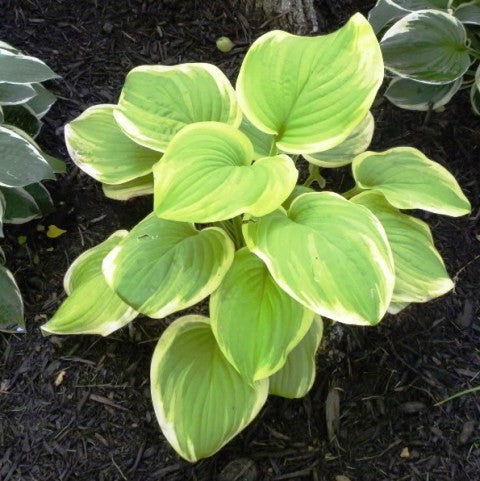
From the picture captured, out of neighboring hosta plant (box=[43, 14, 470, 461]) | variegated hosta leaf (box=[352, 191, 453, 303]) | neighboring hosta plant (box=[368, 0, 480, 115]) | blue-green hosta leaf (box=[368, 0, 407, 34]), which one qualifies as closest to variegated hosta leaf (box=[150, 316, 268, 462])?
neighboring hosta plant (box=[43, 14, 470, 461])

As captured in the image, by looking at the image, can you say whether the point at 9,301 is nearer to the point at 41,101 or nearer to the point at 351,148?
the point at 41,101

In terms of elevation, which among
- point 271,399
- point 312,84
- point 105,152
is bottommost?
point 271,399

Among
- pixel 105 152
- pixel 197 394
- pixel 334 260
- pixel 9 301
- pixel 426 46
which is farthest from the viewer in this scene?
pixel 426 46

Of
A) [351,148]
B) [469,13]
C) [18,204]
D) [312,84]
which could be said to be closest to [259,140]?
[351,148]

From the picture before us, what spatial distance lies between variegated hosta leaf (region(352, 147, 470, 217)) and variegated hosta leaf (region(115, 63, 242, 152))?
1.06 feet

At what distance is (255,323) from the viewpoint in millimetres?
1153

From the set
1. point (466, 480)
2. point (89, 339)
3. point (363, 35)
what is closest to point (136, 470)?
point (89, 339)

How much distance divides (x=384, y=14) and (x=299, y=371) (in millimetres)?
1041

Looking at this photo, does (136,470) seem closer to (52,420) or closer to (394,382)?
(52,420)

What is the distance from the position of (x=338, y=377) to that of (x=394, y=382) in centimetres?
14

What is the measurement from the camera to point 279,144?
1.16 metres

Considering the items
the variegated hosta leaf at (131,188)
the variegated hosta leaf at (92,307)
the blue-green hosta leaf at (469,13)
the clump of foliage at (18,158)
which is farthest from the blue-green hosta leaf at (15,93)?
the blue-green hosta leaf at (469,13)

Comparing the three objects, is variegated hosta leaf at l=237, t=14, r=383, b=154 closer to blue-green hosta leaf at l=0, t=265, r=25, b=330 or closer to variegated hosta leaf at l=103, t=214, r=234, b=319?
variegated hosta leaf at l=103, t=214, r=234, b=319

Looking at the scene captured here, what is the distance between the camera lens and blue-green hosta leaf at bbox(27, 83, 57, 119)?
1717 millimetres
